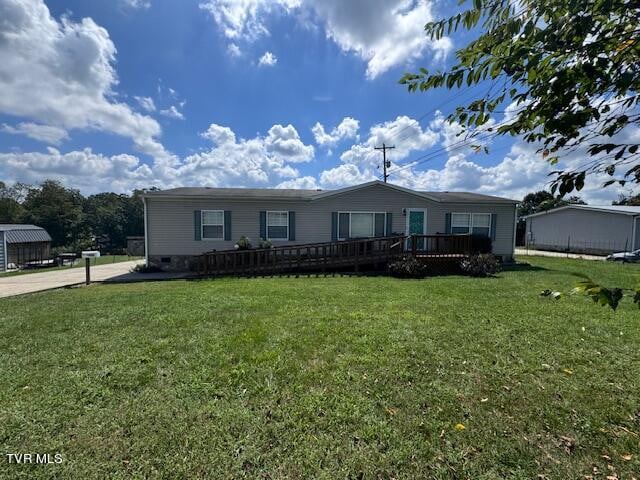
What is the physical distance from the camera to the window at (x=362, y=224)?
44.6 feet

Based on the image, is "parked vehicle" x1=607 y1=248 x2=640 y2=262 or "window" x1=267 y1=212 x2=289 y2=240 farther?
"parked vehicle" x1=607 y1=248 x2=640 y2=262

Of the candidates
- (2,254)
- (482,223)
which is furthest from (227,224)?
(2,254)

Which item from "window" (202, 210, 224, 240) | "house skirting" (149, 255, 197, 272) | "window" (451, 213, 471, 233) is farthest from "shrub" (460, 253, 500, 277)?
"house skirting" (149, 255, 197, 272)

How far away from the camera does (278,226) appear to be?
13.3m

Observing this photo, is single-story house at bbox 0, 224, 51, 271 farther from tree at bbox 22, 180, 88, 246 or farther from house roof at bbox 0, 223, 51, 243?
tree at bbox 22, 180, 88, 246

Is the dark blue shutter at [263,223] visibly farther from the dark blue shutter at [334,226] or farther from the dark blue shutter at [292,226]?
the dark blue shutter at [334,226]

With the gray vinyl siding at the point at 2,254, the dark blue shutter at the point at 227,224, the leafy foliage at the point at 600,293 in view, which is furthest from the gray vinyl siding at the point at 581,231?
the gray vinyl siding at the point at 2,254

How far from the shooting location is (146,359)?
3574mm

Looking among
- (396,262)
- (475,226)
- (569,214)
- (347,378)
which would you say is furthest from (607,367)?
(569,214)

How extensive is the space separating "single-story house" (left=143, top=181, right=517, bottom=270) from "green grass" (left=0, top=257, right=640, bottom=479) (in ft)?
24.3

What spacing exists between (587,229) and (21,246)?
129 feet

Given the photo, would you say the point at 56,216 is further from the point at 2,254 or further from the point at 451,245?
the point at 451,245

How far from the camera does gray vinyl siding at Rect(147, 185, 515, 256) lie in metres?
12.7

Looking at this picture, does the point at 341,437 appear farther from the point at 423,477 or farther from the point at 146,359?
the point at 146,359
